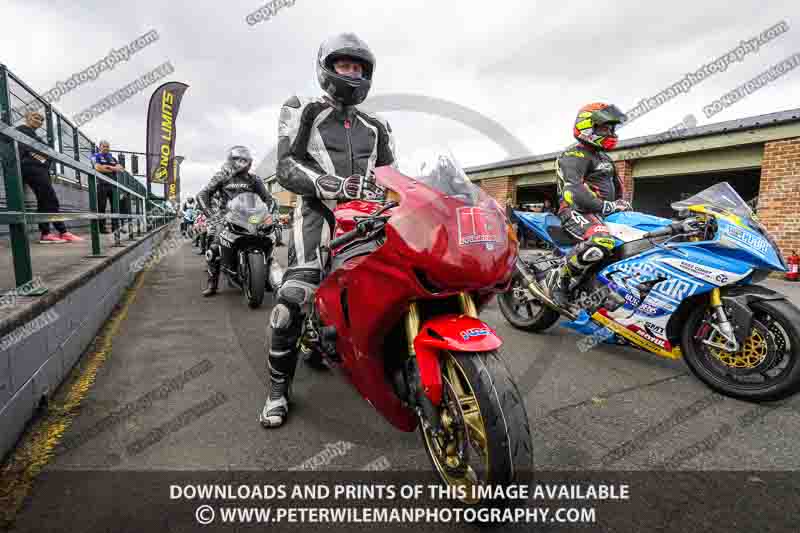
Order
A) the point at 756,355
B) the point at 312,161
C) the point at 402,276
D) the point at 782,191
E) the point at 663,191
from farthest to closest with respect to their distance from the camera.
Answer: the point at 663,191, the point at 782,191, the point at 756,355, the point at 312,161, the point at 402,276

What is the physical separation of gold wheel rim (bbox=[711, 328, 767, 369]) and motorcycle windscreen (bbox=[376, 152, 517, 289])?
6.97ft

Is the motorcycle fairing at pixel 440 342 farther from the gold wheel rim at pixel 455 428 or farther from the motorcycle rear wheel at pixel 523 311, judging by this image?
the motorcycle rear wheel at pixel 523 311

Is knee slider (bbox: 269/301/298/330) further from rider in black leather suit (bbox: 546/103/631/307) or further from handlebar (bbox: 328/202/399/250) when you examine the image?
rider in black leather suit (bbox: 546/103/631/307)

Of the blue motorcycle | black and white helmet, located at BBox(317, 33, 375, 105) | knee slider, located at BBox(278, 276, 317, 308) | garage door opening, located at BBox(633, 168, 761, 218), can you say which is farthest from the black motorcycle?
A: garage door opening, located at BBox(633, 168, 761, 218)

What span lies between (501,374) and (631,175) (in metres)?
14.0

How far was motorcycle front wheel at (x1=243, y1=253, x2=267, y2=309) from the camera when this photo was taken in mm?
5160

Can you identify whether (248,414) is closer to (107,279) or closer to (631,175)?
(107,279)

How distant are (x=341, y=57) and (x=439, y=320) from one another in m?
1.69

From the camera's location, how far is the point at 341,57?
2.47 meters

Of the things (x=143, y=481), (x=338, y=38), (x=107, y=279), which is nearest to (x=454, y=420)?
(x=143, y=481)

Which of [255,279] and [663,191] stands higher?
[663,191]

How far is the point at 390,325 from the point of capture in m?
1.79

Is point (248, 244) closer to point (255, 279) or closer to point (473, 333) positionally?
point (255, 279)

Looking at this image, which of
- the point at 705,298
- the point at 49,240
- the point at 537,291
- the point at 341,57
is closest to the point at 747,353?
the point at 705,298
